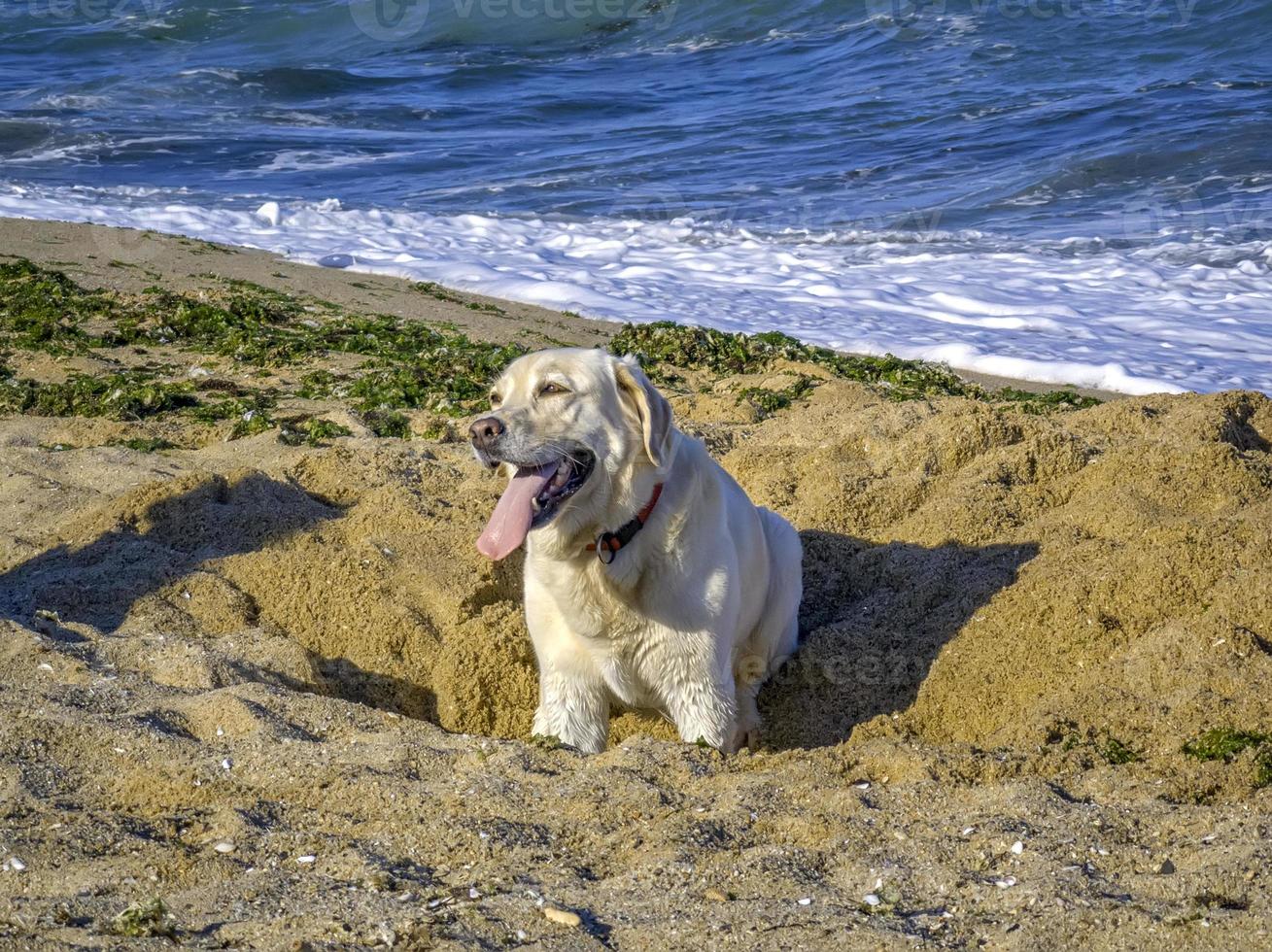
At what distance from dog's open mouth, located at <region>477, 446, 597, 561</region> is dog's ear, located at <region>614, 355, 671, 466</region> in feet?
0.60

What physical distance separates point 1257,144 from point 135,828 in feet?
51.4

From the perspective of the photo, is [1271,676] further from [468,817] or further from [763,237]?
[763,237]

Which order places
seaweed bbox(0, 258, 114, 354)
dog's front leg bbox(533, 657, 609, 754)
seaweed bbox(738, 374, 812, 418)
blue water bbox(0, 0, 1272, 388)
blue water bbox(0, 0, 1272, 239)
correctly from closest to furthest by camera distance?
dog's front leg bbox(533, 657, 609, 754), seaweed bbox(738, 374, 812, 418), seaweed bbox(0, 258, 114, 354), blue water bbox(0, 0, 1272, 388), blue water bbox(0, 0, 1272, 239)

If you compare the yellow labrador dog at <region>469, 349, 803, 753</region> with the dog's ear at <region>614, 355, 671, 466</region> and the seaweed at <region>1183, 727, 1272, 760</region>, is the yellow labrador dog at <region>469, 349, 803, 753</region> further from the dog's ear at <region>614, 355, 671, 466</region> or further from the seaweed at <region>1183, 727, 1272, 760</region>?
the seaweed at <region>1183, 727, 1272, 760</region>

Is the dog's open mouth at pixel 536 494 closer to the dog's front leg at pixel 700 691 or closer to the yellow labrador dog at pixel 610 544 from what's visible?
the yellow labrador dog at pixel 610 544

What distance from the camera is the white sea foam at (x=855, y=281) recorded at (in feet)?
32.9

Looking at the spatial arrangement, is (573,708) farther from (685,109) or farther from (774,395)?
(685,109)

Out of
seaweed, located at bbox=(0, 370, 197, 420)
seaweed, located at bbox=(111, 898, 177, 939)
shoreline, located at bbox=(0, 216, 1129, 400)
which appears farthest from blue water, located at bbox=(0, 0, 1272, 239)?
seaweed, located at bbox=(111, 898, 177, 939)

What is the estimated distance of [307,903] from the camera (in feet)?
10.1

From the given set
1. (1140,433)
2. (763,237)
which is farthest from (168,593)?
(763,237)

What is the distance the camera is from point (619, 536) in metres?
4.18

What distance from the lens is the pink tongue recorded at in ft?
13.1

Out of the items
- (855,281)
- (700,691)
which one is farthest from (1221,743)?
(855,281)

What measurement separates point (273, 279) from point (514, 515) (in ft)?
25.7
